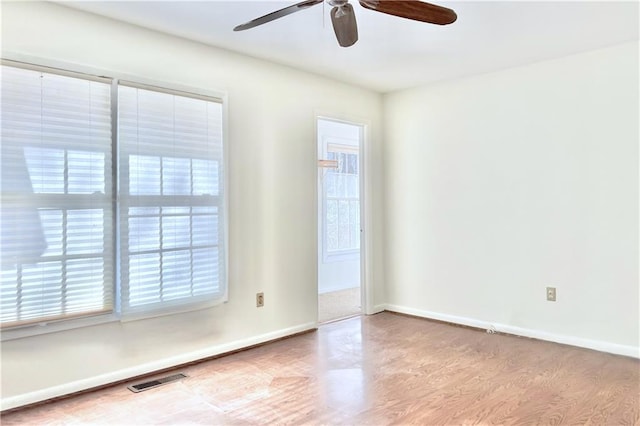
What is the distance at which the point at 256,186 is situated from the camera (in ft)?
12.0

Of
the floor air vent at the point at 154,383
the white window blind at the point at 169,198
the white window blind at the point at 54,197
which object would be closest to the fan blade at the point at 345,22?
the white window blind at the point at 169,198

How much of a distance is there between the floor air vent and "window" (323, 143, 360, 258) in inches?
128

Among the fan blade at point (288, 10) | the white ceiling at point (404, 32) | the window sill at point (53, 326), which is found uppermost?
the white ceiling at point (404, 32)

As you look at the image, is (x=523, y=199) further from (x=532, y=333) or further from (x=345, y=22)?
(x=345, y=22)

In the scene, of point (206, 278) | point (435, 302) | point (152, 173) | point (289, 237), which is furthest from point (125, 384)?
point (435, 302)

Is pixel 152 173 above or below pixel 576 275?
above

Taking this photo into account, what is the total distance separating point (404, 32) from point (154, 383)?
2.89 meters

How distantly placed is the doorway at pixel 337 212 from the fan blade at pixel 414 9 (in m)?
3.63

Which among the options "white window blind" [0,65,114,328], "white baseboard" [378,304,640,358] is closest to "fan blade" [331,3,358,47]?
"white window blind" [0,65,114,328]

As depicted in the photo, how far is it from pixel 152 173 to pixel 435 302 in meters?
2.92

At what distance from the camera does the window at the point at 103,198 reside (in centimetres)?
250

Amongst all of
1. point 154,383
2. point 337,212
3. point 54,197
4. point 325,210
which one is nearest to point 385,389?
point 154,383

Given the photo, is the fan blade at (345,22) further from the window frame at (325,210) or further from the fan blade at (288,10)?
the window frame at (325,210)

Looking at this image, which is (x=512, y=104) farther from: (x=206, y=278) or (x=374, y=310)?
(x=206, y=278)
